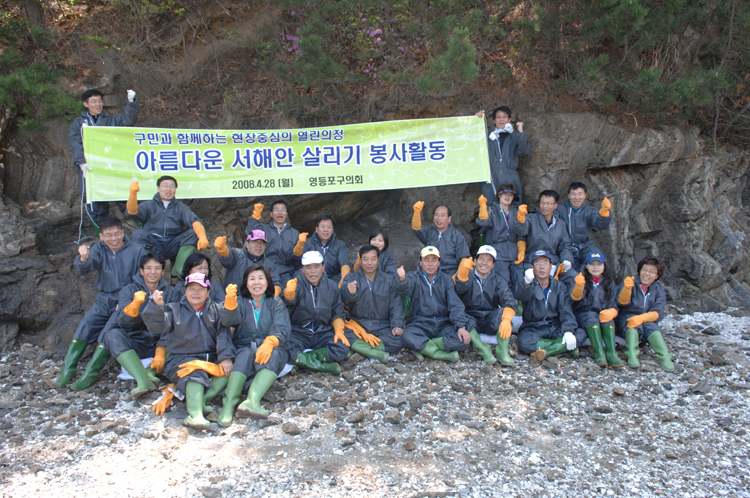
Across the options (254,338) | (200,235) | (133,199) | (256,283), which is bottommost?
(254,338)

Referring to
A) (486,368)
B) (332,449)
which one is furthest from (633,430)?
(332,449)

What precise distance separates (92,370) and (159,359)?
2.61 ft

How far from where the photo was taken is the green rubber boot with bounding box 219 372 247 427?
4.60 metres

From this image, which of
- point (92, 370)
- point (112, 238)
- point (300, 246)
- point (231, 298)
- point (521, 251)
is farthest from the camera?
point (521, 251)

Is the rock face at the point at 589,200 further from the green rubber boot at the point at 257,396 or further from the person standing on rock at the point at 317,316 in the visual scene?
the green rubber boot at the point at 257,396

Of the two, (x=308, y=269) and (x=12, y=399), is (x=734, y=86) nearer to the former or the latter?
(x=308, y=269)

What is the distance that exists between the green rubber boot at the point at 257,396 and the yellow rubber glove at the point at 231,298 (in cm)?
68

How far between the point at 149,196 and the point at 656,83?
7.96 metres

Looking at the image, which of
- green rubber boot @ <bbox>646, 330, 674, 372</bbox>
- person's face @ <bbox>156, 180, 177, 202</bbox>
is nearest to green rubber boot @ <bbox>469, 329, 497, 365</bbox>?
green rubber boot @ <bbox>646, 330, 674, 372</bbox>

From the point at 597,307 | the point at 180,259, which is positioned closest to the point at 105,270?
the point at 180,259

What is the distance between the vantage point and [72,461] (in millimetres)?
4070

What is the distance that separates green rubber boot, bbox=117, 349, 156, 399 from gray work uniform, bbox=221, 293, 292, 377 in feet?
2.97

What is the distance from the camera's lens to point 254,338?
17.4 feet

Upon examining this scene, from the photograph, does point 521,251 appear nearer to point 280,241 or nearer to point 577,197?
point 577,197
